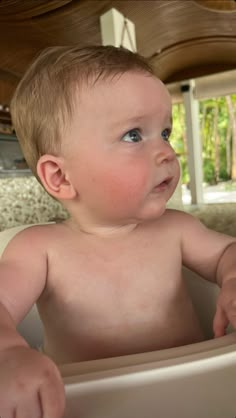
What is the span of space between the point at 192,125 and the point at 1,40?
71.2 inches

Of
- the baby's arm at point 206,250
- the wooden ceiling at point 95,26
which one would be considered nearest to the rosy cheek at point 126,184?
the baby's arm at point 206,250

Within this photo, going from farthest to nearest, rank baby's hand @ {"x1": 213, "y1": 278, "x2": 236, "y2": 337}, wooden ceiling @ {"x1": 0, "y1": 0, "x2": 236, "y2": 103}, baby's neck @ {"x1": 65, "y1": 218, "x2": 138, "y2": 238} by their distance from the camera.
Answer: wooden ceiling @ {"x1": 0, "y1": 0, "x2": 236, "y2": 103} < baby's neck @ {"x1": 65, "y1": 218, "x2": 138, "y2": 238} < baby's hand @ {"x1": 213, "y1": 278, "x2": 236, "y2": 337}

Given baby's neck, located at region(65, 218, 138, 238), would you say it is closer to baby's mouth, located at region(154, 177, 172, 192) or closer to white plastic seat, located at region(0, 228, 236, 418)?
baby's mouth, located at region(154, 177, 172, 192)

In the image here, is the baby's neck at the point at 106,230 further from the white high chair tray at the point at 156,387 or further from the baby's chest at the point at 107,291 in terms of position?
the white high chair tray at the point at 156,387

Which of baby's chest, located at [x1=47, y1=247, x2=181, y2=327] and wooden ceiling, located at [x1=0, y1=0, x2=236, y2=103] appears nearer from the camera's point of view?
baby's chest, located at [x1=47, y1=247, x2=181, y2=327]

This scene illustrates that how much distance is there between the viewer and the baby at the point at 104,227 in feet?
1.21

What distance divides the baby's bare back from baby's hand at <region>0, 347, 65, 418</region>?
0.62 feet

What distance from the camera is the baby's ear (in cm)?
40

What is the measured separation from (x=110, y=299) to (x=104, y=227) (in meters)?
0.08

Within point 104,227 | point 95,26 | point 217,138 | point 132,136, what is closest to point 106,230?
point 104,227

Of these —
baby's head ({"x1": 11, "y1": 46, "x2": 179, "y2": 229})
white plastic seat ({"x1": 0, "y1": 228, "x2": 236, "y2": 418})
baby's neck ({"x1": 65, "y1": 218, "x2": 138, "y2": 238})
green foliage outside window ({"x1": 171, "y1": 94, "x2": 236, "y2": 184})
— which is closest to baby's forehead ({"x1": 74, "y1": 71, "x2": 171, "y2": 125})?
baby's head ({"x1": 11, "y1": 46, "x2": 179, "y2": 229})

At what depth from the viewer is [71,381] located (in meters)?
0.22

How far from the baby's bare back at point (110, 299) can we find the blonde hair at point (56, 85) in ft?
0.37

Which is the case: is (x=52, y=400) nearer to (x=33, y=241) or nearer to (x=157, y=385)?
(x=157, y=385)
